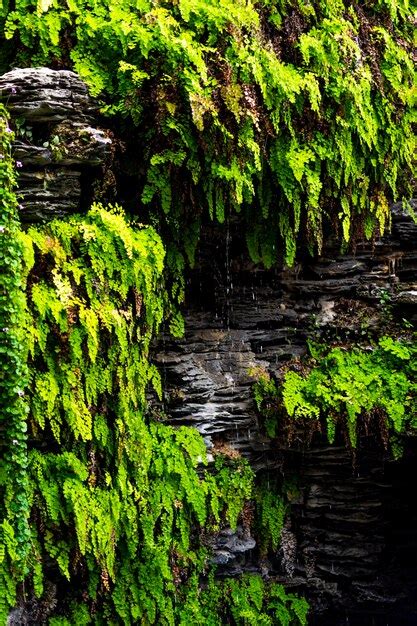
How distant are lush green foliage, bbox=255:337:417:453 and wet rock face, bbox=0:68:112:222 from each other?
117 inches

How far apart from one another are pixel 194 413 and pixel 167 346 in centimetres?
72

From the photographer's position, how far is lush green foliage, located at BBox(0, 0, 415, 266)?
19.3 feet

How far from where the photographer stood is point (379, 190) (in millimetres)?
7707

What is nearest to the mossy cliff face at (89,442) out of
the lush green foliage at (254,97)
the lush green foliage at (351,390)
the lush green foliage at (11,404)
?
the lush green foliage at (11,404)

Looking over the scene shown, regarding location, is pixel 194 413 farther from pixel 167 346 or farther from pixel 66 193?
pixel 66 193

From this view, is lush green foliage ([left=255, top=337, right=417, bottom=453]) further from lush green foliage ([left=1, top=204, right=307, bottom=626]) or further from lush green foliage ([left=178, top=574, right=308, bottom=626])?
lush green foliage ([left=178, top=574, right=308, bottom=626])

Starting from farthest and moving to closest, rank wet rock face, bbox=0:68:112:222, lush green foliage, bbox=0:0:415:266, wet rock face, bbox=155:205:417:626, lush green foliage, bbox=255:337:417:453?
1. wet rock face, bbox=155:205:417:626
2. lush green foliage, bbox=255:337:417:453
3. lush green foliage, bbox=0:0:415:266
4. wet rock face, bbox=0:68:112:222

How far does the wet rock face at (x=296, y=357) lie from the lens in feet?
24.7

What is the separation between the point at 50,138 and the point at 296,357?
369cm

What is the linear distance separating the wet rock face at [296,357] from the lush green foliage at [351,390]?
0.31 m

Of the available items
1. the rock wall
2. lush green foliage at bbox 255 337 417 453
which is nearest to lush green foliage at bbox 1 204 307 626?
the rock wall

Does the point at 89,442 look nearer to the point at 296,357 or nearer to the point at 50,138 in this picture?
the point at 50,138

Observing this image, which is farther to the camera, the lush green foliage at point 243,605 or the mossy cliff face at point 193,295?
the lush green foliage at point 243,605

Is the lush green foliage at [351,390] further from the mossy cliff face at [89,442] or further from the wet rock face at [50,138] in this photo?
the wet rock face at [50,138]
